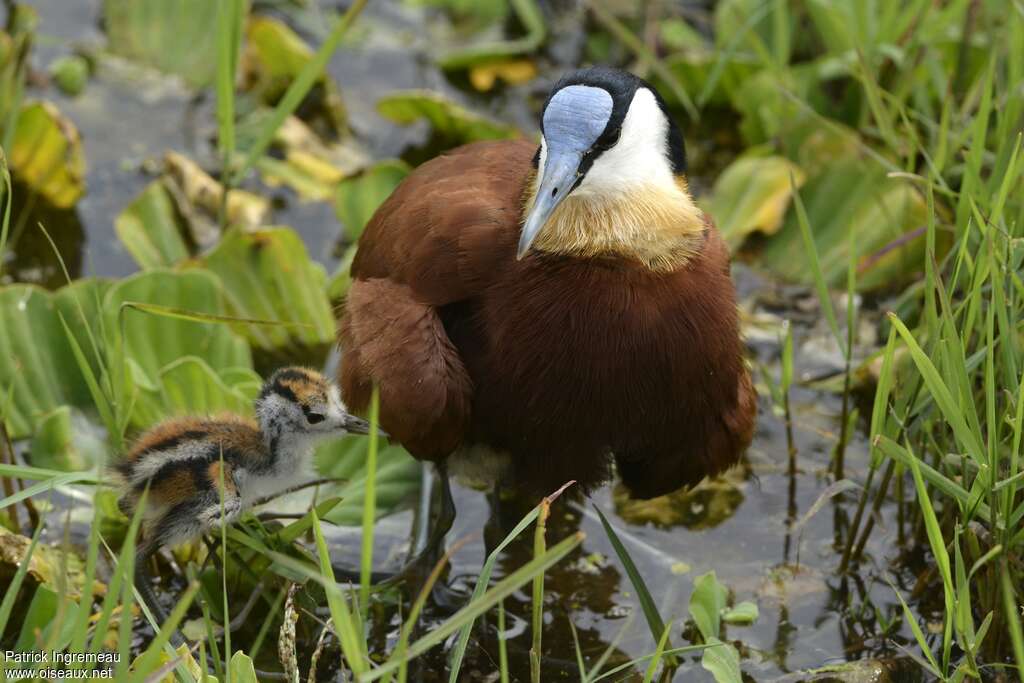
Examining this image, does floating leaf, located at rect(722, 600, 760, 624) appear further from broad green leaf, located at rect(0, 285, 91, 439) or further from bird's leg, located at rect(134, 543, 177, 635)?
broad green leaf, located at rect(0, 285, 91, 439)

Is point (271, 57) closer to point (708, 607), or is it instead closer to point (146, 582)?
point (146, 582)

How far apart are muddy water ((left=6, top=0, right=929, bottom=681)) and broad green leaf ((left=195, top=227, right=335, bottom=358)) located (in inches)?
16.5

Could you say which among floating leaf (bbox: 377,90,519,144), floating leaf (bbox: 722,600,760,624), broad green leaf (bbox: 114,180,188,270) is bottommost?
floating leaf (bbox: 722,600,760,624)

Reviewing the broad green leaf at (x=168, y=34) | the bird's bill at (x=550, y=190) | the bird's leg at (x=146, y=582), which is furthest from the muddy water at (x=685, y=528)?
the bird's bill at (x=550, y=190)

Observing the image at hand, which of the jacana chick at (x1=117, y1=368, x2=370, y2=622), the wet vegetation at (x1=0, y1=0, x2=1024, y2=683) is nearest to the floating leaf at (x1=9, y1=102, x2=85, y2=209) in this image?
the wet vegetation at (x1=0, y1=0, x2=1024, y2=683)

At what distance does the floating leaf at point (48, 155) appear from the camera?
4.36 m

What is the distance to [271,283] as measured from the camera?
4.06 metres

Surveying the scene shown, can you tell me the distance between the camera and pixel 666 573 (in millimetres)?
3566

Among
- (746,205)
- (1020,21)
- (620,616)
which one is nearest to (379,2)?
(746,205)

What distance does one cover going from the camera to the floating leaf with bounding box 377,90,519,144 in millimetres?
4781

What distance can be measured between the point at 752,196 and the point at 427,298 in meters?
1.95

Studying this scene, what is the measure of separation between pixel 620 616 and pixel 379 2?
11.4ft

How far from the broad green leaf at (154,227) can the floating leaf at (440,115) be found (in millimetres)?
946

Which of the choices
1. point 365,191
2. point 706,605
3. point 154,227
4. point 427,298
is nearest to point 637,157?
point 427,298
